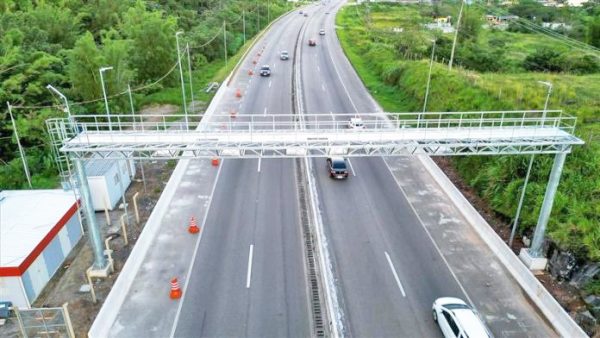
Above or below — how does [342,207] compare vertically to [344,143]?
below

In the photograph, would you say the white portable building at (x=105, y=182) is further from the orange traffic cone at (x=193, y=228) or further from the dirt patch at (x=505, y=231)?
the dirt patch at (x=505, y=231)

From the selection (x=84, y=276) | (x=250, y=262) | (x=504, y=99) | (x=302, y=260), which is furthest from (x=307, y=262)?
(x=504, y=99)

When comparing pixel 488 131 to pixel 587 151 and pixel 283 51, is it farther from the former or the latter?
pixel 283 51

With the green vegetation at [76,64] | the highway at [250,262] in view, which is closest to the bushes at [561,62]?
the highway at [250,262]

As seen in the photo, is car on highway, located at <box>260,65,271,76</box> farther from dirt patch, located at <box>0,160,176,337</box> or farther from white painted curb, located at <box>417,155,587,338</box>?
white painted curb, located at <box>417,155,587,338</box>

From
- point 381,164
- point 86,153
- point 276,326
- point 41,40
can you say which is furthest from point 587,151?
point 41,40

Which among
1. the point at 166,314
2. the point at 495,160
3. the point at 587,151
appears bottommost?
the point at 166,314

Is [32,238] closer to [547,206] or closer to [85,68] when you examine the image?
[85,68]
